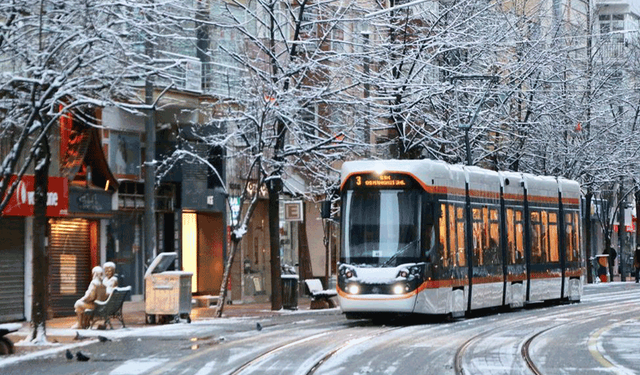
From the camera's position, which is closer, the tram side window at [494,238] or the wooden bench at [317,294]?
the tram side window at [494,238]

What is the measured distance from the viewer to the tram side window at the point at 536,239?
3675 cm

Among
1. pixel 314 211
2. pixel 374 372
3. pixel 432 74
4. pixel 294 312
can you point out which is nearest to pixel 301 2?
pixel 294 312

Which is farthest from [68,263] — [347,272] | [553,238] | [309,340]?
[553,238]

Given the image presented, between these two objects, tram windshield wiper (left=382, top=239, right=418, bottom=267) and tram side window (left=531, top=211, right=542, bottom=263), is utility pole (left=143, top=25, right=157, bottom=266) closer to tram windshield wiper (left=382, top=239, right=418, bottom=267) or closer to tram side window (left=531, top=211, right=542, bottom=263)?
tram windshield wiper (left=382, top=239, right=418, bottom=267)

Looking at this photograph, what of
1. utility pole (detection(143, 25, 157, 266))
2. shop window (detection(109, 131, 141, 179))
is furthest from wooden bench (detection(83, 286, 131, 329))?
shop window (detection(109, 131, 141, 179))

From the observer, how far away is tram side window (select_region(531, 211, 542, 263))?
121 ft

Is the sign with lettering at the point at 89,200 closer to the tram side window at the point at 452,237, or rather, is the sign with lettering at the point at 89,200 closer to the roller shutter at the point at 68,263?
the roller shutter at the point at 68,263

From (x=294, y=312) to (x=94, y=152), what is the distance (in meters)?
6.30

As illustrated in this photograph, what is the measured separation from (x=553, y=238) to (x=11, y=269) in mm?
13945

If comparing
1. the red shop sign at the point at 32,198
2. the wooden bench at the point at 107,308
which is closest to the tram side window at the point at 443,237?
the wooden bench at the point at 107,308

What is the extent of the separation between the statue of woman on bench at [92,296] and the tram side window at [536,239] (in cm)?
1220

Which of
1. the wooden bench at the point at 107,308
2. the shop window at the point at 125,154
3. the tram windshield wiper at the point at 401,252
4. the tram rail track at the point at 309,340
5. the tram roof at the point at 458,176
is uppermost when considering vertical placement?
the shop window at the point at 125,154

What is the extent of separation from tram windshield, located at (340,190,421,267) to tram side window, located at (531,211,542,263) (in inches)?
312

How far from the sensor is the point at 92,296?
2894 cm
